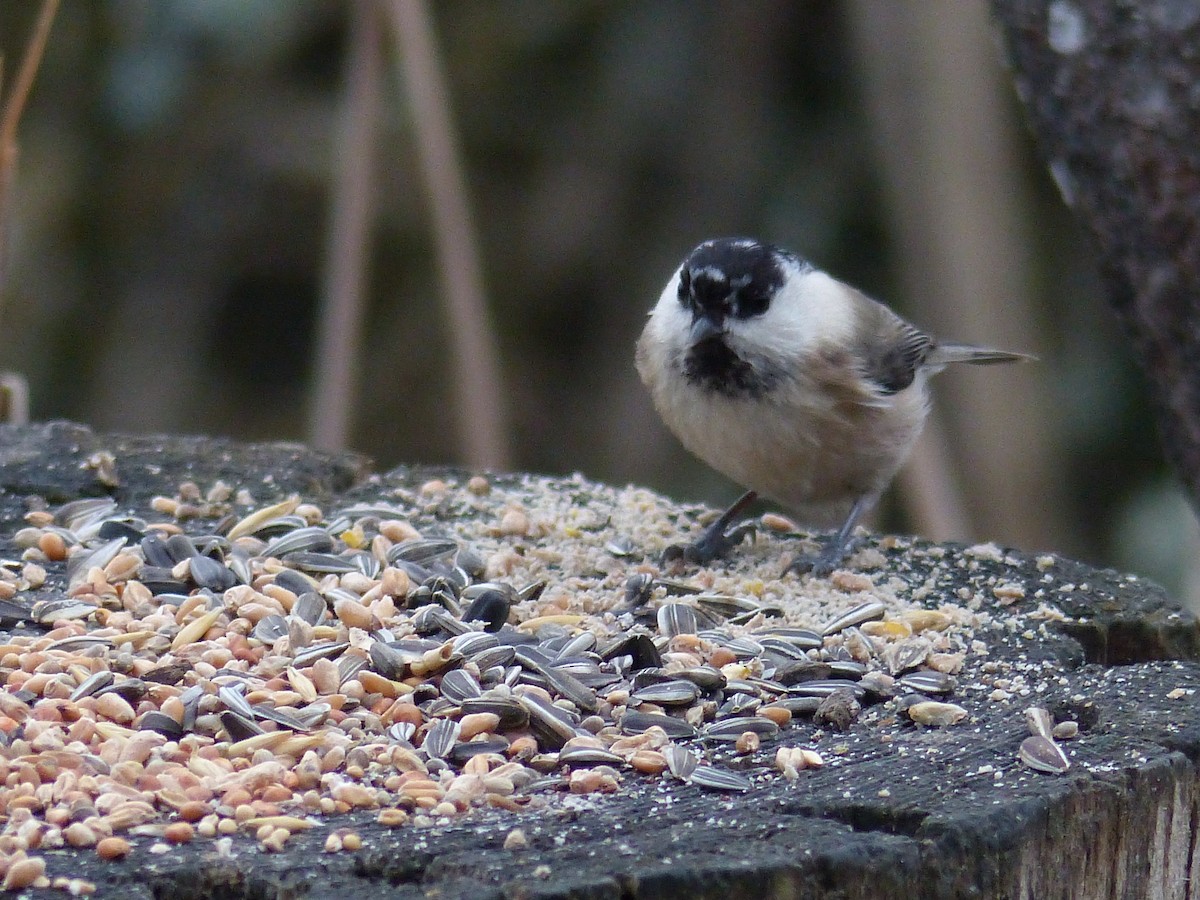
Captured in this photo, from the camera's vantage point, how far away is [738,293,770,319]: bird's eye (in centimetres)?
324

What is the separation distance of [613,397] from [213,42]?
2.21 meters

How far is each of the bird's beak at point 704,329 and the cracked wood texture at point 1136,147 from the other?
2.57ft

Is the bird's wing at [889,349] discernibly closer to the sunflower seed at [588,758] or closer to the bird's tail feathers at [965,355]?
the bird's tail feathers at [965,355]

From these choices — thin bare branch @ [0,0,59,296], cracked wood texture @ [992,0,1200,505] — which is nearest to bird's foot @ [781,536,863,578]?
cracked wood texture @ [992,0,1200,505]

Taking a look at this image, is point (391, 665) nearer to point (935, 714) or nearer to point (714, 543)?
point (935, 714)

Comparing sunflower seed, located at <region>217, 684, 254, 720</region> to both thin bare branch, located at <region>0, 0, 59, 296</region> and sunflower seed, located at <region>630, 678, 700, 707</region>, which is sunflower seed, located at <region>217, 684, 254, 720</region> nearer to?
sunflower seed, located at <region>630, 678, 700, 707</region>

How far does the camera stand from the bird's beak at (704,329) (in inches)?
126

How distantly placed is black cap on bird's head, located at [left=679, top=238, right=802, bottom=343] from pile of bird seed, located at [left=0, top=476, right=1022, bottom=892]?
506 mm

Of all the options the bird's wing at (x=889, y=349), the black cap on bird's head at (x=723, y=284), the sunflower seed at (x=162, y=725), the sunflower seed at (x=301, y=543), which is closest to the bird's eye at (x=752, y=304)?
the black cap on bird's head at (x=723, y=284)

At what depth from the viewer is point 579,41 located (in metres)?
6.40

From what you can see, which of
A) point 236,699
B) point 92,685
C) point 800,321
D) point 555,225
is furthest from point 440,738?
point 555,225

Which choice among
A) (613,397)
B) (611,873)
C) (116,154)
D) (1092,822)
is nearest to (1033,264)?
(613,397)

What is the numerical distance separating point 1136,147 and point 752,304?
0.86 m

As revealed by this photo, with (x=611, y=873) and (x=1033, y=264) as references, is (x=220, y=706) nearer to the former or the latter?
(x=611, y=873)
